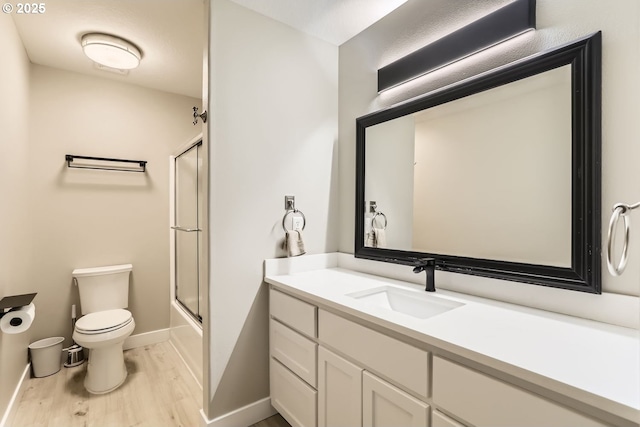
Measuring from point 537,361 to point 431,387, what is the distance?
1.08 ft

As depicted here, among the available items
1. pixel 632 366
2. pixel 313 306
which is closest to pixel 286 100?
pixel 313 306

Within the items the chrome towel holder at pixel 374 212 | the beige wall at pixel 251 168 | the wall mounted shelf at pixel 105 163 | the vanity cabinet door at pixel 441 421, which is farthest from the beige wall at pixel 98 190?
the vanity cabinet door at pixel 441 421

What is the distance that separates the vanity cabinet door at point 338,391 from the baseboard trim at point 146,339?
2141 mm

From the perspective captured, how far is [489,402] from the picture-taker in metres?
0.83

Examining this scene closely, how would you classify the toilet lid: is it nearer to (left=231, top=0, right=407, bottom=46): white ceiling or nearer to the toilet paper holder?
the toilet paper holder

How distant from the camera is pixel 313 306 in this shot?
1.46 meters

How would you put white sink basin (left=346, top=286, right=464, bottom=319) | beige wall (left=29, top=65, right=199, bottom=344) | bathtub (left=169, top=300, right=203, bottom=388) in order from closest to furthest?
white sink basin (left=346, top=286, right=464, bottom=319), bathtub (left=169, top=300, right=203, bottom=388), beige wall (left=29, top=65, right=199, bottom=344)

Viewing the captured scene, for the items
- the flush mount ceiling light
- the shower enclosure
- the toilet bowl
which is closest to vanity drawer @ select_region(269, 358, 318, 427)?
the shower enclosure

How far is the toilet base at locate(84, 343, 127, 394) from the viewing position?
210 cm

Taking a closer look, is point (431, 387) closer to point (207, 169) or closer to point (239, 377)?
point (239, 377)

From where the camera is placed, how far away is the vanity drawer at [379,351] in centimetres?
100

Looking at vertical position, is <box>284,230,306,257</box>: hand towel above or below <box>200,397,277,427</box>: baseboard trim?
above

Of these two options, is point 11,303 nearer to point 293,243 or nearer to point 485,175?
point 293,243

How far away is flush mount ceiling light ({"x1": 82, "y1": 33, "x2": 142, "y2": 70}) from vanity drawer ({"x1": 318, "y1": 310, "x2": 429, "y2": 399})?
2.22m
